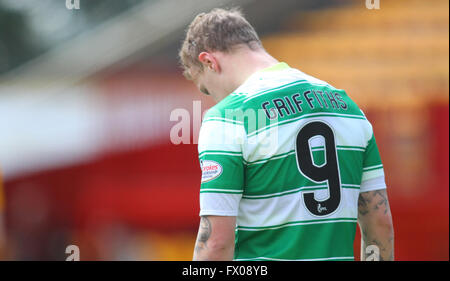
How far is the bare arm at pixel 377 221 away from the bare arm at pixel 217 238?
1.46ft

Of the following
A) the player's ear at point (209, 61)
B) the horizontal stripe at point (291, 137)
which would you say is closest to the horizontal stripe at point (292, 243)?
the horizontal stripe at point (291, 137)

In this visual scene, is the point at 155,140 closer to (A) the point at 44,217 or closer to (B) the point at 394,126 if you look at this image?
(A) the point at 44,217

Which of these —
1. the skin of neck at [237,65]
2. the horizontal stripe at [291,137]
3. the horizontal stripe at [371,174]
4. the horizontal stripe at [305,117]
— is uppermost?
the skin of neck at [237,65]

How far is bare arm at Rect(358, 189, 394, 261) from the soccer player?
24 mm

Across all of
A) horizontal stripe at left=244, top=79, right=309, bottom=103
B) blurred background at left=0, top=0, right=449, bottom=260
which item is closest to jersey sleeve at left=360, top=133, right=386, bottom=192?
horizontal stripe at left=244, top=79, right=309, bottom=103

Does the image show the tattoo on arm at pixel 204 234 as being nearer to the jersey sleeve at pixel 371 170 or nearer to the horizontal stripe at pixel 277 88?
the horizontal stripe at pixel 277 88

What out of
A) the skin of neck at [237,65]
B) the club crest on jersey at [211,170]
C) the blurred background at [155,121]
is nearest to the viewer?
the club crest on jersey at [211,170]

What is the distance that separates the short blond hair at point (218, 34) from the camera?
1602 mm

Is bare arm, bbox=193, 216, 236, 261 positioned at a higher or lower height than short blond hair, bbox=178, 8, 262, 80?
lower

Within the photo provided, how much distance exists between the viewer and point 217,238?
139 cm

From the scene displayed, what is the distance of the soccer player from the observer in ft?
4.56

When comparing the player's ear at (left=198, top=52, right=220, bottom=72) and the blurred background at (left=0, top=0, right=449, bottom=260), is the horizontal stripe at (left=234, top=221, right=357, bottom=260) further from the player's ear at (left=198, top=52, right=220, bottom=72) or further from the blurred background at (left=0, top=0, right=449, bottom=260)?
the blurred background at (left=0, top=0, right=449, bottom=260)

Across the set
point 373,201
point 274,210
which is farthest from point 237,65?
point 373,201
